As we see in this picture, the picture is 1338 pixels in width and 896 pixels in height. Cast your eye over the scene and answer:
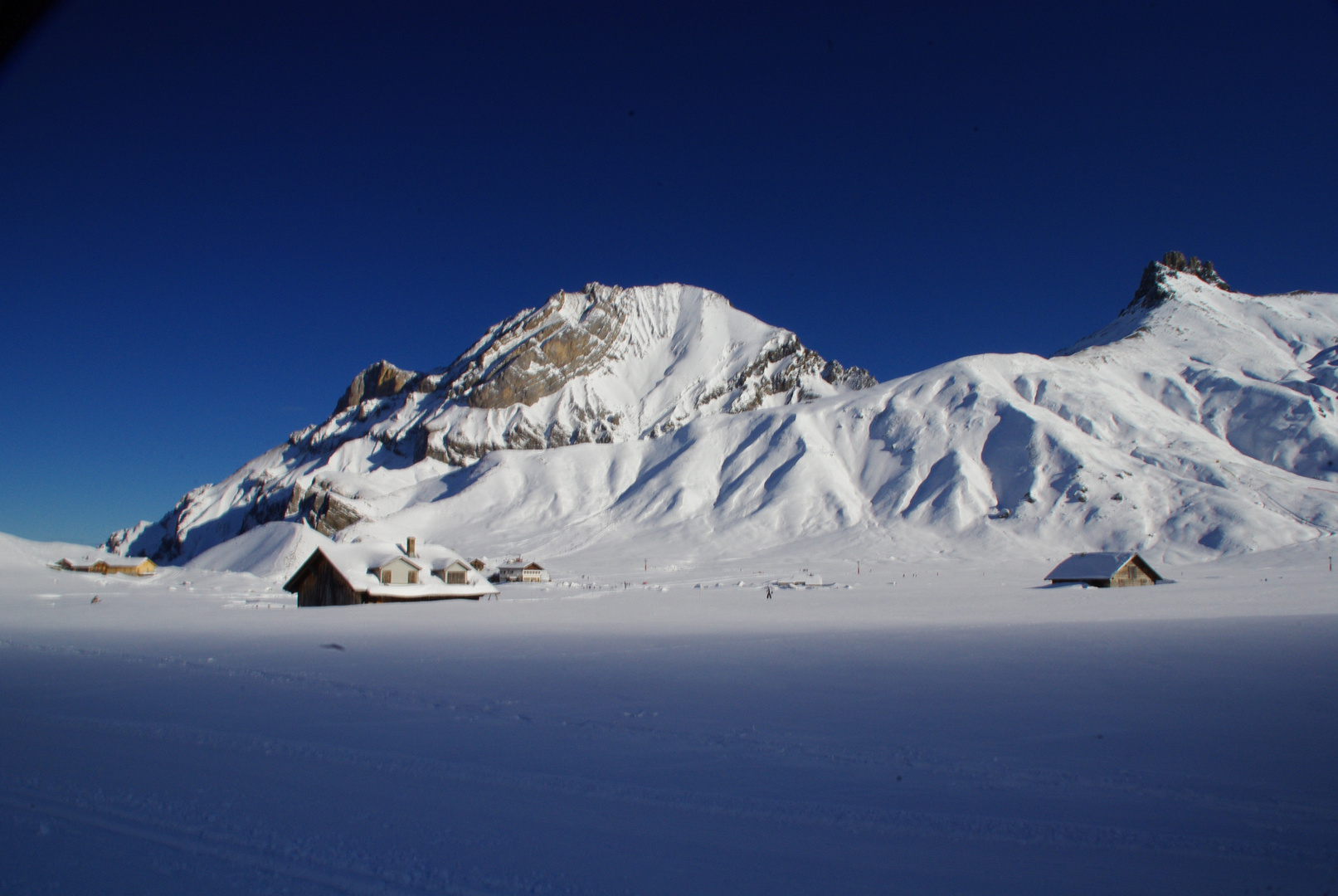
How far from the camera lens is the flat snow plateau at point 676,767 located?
5.38 metres

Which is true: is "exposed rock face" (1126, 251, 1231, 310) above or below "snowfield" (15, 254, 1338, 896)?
above

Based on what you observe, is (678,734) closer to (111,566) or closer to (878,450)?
(111,566)

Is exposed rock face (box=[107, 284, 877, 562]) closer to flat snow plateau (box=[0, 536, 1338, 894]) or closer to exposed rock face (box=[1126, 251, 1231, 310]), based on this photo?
exposed rock face (box=[1126, 251, 1231, 310])

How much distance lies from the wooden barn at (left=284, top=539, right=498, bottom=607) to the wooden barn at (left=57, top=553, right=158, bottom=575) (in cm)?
2951

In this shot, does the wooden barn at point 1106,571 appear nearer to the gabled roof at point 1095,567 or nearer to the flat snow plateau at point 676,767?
the gabled roof at point 1095,567

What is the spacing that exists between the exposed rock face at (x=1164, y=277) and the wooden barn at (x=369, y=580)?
148315 mm

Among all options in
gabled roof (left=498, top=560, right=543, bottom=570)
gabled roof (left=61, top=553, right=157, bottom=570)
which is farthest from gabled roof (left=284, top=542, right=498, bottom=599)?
gabled roof (left=61, top=553, right=157, bottom=570)

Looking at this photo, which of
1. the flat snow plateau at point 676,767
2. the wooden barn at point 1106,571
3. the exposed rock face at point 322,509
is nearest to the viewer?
the flat snow plateau at point 676,767

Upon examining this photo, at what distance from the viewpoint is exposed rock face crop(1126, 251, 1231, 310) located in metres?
145

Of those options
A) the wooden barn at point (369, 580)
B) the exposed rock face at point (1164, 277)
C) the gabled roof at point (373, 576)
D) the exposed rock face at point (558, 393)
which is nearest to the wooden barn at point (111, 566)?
the gabled roof at point (373, 576)

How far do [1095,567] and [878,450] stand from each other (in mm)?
59111

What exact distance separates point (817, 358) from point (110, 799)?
566ft

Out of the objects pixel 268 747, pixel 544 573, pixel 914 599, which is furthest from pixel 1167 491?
pixel 268 747

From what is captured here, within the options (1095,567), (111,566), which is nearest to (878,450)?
(1095,567)
